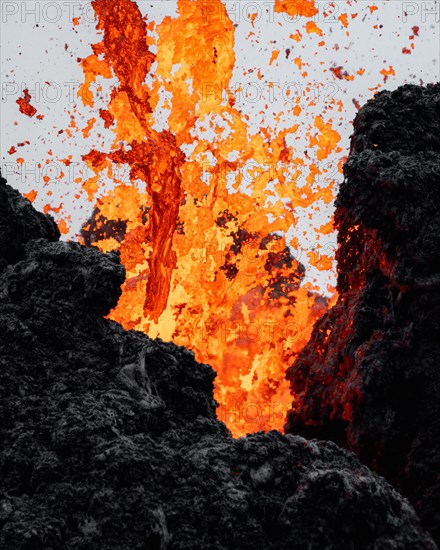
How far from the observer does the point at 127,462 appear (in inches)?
115

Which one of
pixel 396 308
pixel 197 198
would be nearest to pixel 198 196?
pixel 197 198

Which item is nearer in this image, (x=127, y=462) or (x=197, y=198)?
(x=127, y=462)

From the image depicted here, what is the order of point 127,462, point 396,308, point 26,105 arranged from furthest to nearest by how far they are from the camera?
point 26,105, point 396,308, point 127,462

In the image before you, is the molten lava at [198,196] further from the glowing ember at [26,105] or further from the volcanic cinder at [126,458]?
the volcanic cinder at [126,458]

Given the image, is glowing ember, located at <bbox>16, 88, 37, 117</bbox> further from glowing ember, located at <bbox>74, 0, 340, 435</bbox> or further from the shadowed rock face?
the shadowed rock face

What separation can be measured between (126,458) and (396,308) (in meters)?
2.79

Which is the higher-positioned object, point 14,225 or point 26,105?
point 26,105

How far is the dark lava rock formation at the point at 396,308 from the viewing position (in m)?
4.47

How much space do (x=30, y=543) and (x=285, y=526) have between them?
1155mm

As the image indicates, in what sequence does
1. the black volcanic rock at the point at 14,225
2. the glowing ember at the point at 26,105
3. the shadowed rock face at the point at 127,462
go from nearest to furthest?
the shadowed rock face at the point at 127,462, the black volcanic rock at the point at 14,225, the glowing ember at the point at 26,105

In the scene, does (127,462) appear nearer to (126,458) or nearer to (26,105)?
(126,458)

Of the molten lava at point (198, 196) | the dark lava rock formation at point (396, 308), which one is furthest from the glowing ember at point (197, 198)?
the dark lava rock formation at point (396, 308)

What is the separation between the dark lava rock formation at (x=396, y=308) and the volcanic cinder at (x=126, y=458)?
124cm

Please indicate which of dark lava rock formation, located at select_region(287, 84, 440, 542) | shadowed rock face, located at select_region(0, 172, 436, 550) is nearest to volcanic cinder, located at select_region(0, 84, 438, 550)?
shadowed rock face, located at select_region(0, 172, 436, 550)
